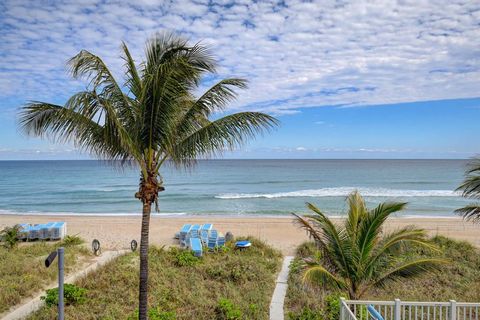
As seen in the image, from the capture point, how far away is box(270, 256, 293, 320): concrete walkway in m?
9.13

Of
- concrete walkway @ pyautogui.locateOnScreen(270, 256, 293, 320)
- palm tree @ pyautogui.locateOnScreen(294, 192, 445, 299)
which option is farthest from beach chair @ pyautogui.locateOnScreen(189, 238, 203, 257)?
palm tree @ pyautogui.locateOnScreen(294, 192, 445, 299)

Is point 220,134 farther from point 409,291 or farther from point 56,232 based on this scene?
point 56,232

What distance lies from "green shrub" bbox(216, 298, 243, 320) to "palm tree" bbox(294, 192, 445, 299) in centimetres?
205

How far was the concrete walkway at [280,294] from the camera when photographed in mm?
9133

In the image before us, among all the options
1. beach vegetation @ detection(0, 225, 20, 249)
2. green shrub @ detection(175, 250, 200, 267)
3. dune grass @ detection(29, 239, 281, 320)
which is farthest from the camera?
beach vegetation @ detection(0, 225, 20, 249)

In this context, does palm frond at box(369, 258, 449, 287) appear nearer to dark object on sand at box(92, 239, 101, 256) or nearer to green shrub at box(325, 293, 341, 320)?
green shrub at box(325, 293, 341, 320)

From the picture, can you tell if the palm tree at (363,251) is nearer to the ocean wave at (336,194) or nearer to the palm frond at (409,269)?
the palm frond at (409,269)

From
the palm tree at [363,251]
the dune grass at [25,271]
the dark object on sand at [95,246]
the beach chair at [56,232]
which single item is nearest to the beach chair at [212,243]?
the dark object on sand at [95,246]

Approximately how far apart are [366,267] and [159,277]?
6.08 metres

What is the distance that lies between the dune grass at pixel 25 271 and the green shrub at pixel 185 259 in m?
3.52

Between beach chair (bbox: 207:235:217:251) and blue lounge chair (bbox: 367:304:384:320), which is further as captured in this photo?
beach chair (bbox: 207:235:217:251)

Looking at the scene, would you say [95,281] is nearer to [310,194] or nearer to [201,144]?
[201,144]

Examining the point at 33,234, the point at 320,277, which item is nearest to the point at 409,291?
the point at 320,277

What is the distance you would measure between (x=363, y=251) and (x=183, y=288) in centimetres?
515
